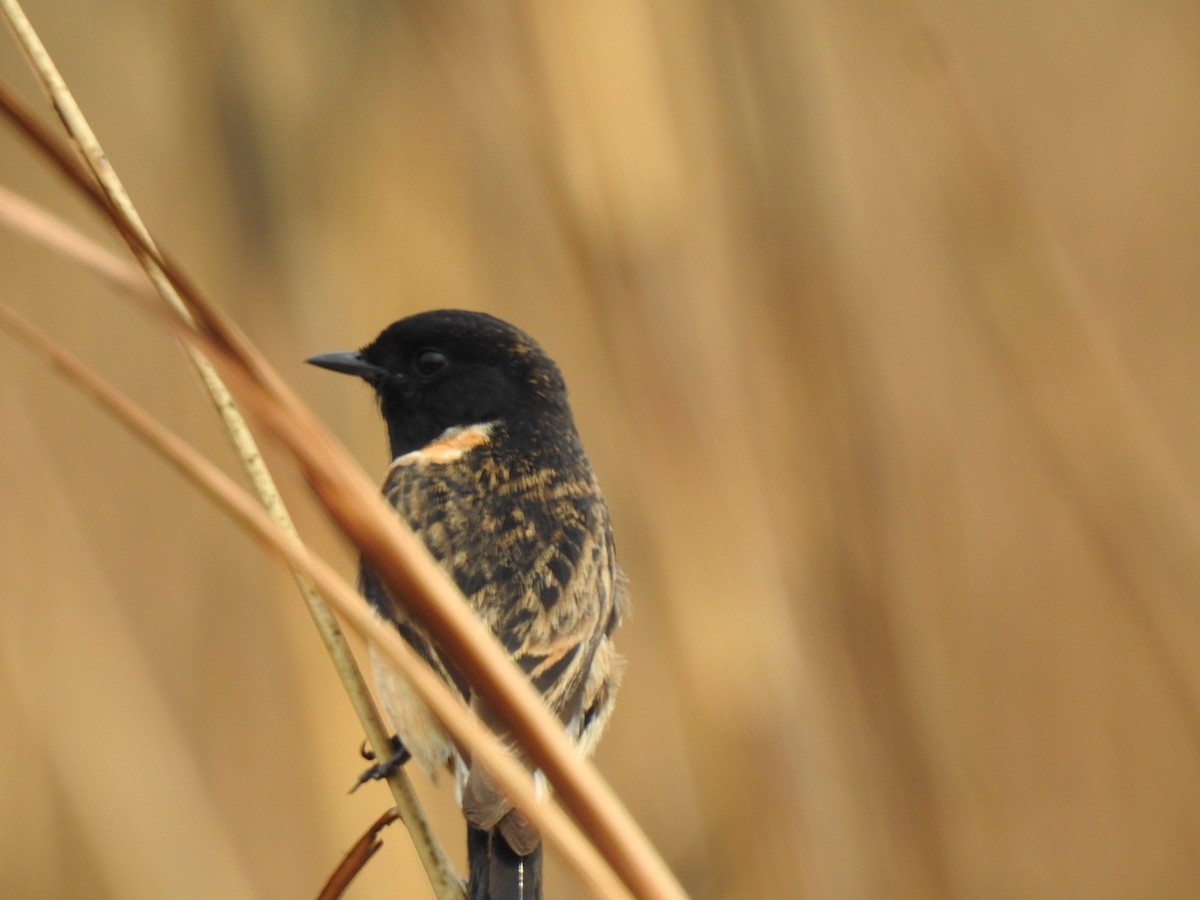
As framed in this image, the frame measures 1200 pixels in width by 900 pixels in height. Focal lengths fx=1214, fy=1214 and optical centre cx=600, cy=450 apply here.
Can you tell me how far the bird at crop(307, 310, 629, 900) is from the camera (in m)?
1.94

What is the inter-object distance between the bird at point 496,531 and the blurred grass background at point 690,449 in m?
0.12

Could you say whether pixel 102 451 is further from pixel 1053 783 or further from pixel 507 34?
pixel 1053 783

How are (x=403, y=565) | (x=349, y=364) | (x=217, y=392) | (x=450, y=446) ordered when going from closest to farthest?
(x=403, y=565) < (x=217, y=392) < (x=349, y=364) < (x=450, y=446)

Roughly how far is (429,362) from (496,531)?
63 cm

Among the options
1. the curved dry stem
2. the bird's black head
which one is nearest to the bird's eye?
the bird's black head

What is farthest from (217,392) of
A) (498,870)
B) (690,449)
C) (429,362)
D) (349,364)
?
(429,362)

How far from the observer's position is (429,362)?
287 centimetres

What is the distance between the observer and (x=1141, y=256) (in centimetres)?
394

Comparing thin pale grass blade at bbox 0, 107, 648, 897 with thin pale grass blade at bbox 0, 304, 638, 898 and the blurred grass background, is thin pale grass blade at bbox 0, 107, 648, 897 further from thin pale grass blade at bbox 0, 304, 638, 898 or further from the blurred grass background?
the blurred grass background

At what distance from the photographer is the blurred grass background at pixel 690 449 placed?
2182 millimetres

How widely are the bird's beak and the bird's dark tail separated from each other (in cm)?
108

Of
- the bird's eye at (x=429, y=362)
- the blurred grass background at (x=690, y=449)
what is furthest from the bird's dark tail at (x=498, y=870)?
the bird's eye at (x=429, y=362)

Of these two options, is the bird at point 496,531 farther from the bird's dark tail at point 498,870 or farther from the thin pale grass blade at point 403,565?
the thin pale grass blade at point 403,565

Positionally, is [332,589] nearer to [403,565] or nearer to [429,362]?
[403,565]
